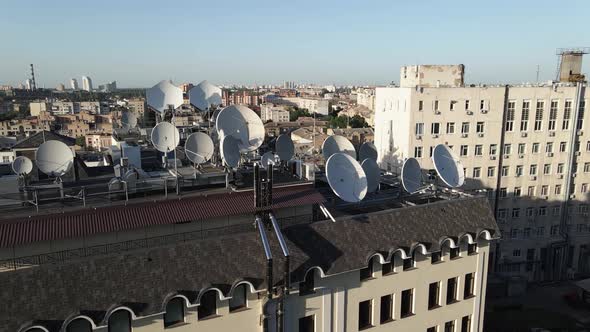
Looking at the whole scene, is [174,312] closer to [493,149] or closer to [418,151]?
[418,151]

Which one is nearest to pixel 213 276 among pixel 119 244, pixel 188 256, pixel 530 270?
pixel 188 256

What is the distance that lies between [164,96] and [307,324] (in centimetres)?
1883

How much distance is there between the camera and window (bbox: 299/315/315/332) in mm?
20766

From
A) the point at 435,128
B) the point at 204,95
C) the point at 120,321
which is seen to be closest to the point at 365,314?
the point at 120,321

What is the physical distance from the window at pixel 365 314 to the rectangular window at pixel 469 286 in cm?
713

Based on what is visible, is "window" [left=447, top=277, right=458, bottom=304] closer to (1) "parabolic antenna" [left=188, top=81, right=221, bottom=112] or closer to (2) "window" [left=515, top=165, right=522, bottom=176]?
(1) "parabolic antenna" [left=188, top=81, right=221, bottom=112]

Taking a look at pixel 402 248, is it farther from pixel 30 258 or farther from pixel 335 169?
pixel 30 258

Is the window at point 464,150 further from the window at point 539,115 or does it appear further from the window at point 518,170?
the window at point 539,115

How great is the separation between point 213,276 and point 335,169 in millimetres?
9899

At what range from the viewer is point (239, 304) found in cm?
1892

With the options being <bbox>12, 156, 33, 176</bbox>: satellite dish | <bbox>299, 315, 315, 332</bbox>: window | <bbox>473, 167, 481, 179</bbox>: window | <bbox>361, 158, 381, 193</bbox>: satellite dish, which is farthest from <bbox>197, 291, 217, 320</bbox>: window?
<bbox>473, 167, 481, 179</bbox>: window

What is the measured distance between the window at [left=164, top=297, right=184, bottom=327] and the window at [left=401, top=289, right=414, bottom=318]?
12.4 meters

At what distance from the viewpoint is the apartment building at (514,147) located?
151 feet

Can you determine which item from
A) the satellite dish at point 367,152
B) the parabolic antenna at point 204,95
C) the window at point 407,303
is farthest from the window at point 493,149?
the parabolic antenna at point 204,95
